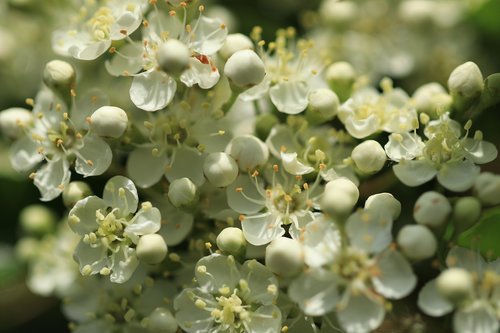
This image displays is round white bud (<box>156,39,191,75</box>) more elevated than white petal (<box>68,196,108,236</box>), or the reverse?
round white bud (<box>156,39,191,75</box>)

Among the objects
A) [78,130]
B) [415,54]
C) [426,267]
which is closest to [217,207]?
[78,130]

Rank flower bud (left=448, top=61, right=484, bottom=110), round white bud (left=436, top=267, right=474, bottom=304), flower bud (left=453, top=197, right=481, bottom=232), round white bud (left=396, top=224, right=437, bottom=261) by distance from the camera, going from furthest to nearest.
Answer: flower bud (left=448, top=61, right=484, bottom=110) < flower bud (left=453, top=197, right=481, bottom=232) < round white bud (left=396, top=224, right=437, bottom=261) < round white bud (left=436, top=267, right=474, bottom=304)

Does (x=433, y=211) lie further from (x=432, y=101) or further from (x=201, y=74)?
(x=201, y=74)

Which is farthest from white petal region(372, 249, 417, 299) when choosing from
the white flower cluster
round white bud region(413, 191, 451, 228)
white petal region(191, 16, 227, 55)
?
white petal region(191, 16, 227, 55)

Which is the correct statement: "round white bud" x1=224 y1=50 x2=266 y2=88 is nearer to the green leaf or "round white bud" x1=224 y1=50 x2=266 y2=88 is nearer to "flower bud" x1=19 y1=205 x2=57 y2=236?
the green leaf

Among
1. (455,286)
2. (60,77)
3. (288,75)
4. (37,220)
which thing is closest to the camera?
(455,286)

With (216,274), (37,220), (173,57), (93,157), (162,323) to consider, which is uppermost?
(173,57)

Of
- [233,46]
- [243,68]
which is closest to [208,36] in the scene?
[233,46]
